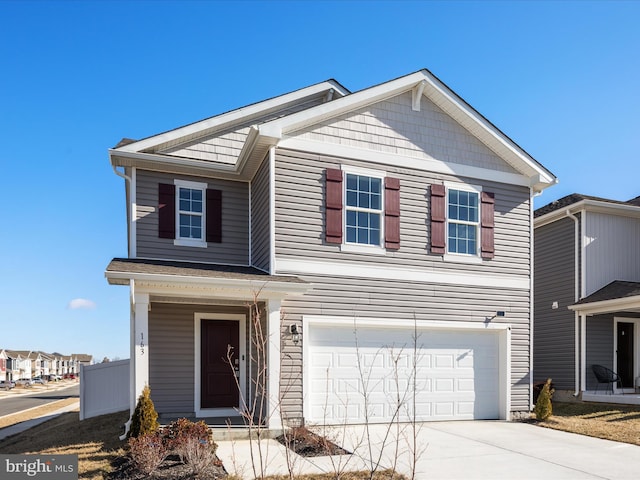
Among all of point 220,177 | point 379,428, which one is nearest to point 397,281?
point 379,428

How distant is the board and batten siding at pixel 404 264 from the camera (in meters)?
10.3

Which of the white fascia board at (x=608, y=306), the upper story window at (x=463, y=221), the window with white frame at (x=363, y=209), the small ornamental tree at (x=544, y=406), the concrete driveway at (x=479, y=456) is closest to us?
the concrete driveway at (x=479, y=456)

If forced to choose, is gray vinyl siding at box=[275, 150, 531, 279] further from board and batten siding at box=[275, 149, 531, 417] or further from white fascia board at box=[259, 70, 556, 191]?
white fascia board at box=[259, 70, 556, 191]

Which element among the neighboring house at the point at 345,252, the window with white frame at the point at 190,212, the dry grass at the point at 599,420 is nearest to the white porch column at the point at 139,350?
the neighboring house at the point at 345,252

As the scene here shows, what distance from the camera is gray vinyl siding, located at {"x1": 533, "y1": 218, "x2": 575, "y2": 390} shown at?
15.3 m

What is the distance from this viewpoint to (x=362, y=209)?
10.9 meters

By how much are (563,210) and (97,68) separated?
13568 millimetres

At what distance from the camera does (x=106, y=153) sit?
1102 centimetres

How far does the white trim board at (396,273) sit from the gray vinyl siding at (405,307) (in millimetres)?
112

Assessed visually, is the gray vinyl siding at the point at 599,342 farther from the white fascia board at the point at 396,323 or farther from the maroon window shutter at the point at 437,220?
the maroon window shutter at the point at 437,220

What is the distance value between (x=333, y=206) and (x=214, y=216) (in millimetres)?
3010

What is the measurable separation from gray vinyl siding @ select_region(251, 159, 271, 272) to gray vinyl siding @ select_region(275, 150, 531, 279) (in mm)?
402

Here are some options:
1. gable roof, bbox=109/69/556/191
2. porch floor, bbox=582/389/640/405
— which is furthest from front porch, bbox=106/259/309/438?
porch floor, bbox=582/389/640/405

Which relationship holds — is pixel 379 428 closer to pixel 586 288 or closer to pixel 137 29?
pixel 586 288
